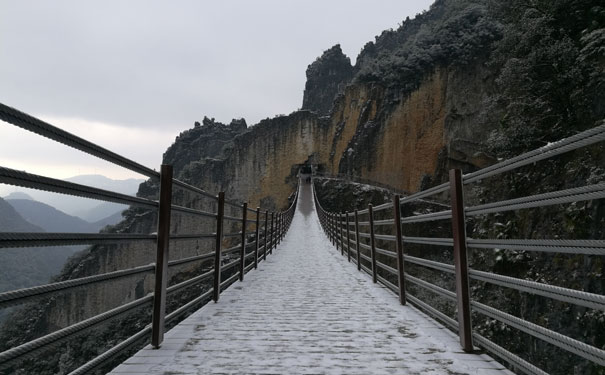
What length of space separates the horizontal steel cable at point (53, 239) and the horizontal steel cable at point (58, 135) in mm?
458

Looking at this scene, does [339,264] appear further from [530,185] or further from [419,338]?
[530,185]

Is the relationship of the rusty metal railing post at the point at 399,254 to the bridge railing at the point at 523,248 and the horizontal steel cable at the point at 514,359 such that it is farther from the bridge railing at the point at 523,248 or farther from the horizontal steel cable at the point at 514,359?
the horizontal steel cable at the point at 514,359

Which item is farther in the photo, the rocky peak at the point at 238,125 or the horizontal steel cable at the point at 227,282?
the rocky peak at the point at 238,125

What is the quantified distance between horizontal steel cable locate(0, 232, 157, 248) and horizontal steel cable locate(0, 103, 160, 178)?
0.46m

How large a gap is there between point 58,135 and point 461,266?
255 cm

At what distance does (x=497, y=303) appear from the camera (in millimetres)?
8320

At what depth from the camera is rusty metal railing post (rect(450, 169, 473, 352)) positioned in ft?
8.16

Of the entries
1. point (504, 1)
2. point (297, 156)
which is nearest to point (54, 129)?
point (504, 1)

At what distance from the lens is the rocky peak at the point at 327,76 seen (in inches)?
2357

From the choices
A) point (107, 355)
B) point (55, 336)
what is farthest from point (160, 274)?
point (55, 336)

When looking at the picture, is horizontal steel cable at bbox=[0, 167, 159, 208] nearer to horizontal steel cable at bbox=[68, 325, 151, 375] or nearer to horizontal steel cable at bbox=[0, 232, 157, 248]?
horizontal steel cable at bbox=[0, 232, 157, 248]

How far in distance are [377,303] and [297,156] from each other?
38.1m

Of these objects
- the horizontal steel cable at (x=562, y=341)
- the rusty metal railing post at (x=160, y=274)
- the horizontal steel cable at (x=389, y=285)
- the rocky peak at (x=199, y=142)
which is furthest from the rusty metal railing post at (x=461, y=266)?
the rocky peak at (x=199, y=142)

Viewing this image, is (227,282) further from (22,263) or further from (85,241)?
(22,263)
